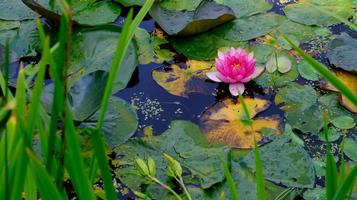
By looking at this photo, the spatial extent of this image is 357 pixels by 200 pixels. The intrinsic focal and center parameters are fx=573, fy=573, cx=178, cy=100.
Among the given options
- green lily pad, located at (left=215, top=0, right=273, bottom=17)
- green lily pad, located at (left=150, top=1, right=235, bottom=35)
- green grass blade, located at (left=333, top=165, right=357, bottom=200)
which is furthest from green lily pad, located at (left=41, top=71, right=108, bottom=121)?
green grass blade, located at (left=333, top=165, right=357, bottom=200)

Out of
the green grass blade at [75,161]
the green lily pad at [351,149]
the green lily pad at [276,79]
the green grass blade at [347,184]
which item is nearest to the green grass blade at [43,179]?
the green grass blade at [75,161]

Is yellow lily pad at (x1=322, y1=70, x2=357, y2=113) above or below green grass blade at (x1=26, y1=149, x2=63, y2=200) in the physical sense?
below

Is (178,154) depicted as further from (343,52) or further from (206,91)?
(343,52)

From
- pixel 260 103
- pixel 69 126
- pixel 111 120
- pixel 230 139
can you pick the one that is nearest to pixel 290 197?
pixel 230 139

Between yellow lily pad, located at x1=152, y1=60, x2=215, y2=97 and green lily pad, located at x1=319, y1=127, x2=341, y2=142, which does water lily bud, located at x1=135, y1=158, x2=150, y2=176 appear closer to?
yellow lily pad, located at x1=152, y1=60, x2=215, y2=97

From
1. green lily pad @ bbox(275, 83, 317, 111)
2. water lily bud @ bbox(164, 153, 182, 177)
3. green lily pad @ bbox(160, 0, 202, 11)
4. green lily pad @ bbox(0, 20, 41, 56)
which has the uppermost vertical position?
green lily pad @ bbox(0, 20, 41, 56)
